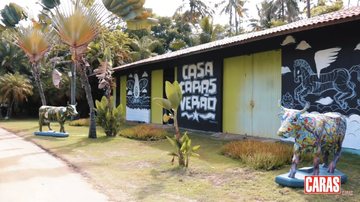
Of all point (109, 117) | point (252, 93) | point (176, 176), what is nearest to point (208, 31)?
point (252, 93)

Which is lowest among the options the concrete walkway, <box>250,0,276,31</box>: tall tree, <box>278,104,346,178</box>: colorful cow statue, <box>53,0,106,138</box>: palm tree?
the concrete walkway

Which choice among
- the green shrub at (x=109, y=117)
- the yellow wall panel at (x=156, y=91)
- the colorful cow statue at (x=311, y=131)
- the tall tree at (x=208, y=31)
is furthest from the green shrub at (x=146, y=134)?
the tall tree at (x=208, y=31)

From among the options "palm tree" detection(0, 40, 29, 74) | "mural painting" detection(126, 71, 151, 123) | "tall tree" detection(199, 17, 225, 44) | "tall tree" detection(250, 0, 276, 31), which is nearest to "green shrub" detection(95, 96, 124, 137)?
"mural painting" detection(126, 71, 151, 123)

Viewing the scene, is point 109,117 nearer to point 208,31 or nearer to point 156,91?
point 156,91

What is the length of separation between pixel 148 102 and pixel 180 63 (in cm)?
397

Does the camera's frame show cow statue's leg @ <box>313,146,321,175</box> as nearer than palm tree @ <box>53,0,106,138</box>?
Yes

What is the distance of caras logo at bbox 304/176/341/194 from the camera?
5699 millimetres

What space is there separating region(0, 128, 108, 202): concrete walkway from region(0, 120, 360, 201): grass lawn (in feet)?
0.91

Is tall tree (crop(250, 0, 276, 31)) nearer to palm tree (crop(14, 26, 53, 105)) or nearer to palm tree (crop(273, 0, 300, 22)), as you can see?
palm tree (crop(273, 0, 300, 22))

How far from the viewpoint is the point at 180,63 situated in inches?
647

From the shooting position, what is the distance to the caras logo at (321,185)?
18.7 feet

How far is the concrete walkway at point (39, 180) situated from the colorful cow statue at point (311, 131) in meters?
3.03

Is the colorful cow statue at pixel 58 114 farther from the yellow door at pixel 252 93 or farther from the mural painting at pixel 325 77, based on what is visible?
the mural painting at pixel 325 77

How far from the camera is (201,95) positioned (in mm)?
14977
